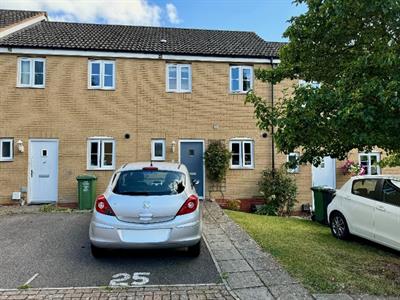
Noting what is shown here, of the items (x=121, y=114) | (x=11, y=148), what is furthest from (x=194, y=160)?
(x=11, y=148)

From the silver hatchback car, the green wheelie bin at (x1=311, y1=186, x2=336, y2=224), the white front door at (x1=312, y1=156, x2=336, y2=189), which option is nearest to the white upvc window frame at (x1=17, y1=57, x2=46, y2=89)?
the silver hatchback car

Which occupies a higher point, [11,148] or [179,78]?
[179,78]

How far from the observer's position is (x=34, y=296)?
14.3 feet

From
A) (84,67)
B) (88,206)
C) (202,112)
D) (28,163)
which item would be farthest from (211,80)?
(28,163)

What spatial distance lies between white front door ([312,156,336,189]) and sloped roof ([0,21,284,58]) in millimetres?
5118

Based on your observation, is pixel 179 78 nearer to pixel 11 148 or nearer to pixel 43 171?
pixel 43 171

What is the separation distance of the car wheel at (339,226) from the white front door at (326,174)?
20.4 ft

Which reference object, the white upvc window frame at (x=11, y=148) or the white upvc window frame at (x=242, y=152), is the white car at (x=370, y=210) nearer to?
the white upvc window frame at (x=242, y=152)

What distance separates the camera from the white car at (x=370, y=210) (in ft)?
21.3

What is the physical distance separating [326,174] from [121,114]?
889cm

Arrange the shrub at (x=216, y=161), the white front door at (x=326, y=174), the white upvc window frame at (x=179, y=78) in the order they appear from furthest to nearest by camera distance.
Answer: the white front door at (x=326, y=174), the white upvc window frame at (x=179, y=78), the shrub at (x=216, y=161)

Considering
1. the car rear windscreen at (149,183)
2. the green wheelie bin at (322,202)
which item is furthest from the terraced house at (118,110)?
the car rear windscreen at (149,183)

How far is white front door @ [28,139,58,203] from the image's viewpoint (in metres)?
12.6

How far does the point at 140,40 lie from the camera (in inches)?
583
